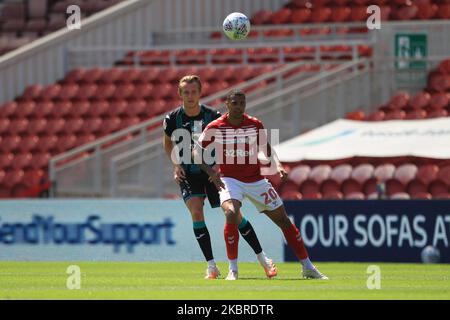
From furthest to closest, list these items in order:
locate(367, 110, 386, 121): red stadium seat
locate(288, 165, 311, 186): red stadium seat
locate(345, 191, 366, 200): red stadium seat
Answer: locate(367, 110, 386, 121): red stadium seat → locate(288, 165, 311, 186): red stadium seat → locate(345, 191, 366, 200): red stadium seat

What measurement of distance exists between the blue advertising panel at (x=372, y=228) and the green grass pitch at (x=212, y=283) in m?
0.63

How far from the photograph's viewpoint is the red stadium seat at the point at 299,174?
22.3 meters

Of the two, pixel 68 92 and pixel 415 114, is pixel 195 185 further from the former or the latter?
pixel 68 92

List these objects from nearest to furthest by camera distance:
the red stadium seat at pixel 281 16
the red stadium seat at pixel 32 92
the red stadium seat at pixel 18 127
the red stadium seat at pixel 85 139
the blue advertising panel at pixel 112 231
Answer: the blue advertising panel at pixel 112 231 < the red stadium seat at pixel 85 139 < the red stadium seat at pixel 18 127 < the red stadium seat at pixel 32 92 < the red stadium seat at pixel 281 16

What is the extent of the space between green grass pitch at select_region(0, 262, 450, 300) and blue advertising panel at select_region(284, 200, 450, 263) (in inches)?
24.7

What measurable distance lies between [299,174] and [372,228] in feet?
13.4

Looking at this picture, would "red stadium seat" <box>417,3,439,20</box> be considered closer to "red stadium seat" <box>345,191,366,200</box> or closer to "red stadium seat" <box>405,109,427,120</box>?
"red stadium seat" <box>405,109,427,120</box>

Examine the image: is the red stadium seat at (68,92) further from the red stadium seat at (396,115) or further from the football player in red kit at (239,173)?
the football player in red kit at (239,173)

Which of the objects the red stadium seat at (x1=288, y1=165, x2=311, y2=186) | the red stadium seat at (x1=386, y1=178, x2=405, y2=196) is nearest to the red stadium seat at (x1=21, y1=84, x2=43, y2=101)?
the red stadium seat at (x1=288, y1=165, x2=311, y2=186)

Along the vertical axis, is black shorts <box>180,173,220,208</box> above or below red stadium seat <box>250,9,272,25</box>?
below

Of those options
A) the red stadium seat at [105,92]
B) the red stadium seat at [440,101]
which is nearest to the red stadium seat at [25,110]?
the red stadium seat at [105,92]

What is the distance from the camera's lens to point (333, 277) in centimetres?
1448

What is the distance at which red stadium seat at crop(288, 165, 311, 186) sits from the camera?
2228 cm
